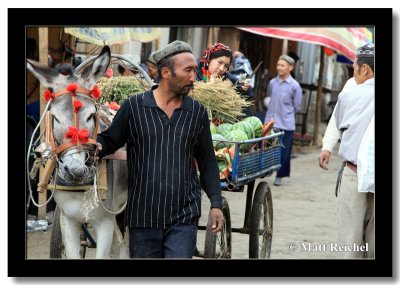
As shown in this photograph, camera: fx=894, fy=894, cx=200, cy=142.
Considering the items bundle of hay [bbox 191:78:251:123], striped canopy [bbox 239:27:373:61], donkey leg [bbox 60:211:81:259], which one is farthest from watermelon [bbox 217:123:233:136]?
striped canopy [bbox 239:27:373:61]

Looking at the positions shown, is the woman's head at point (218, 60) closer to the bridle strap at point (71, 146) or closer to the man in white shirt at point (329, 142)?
the man in white shirt at point (329, 142)

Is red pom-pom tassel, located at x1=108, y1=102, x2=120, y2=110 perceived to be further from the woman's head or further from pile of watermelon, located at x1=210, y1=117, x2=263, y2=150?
the woman's head

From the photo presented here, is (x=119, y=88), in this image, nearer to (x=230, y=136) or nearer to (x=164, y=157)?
(x=230, y=136)

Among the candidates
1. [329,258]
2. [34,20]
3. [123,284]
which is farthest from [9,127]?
[329,258]

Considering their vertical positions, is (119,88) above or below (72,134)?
above

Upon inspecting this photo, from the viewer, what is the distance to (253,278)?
18.8 ft

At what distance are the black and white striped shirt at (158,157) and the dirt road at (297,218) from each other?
116 centimetres

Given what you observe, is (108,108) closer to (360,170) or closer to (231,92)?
(231,92)

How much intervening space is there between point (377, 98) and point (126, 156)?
166 centimetres

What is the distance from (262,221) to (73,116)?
325cm

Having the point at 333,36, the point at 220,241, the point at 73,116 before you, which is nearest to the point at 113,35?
the point at 220,241

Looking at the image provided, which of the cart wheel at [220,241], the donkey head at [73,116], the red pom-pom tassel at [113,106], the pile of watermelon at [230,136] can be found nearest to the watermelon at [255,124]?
the pile of watermelon at [230,136]

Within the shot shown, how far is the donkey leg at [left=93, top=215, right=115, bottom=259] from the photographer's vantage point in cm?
572

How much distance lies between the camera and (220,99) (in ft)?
23.2
